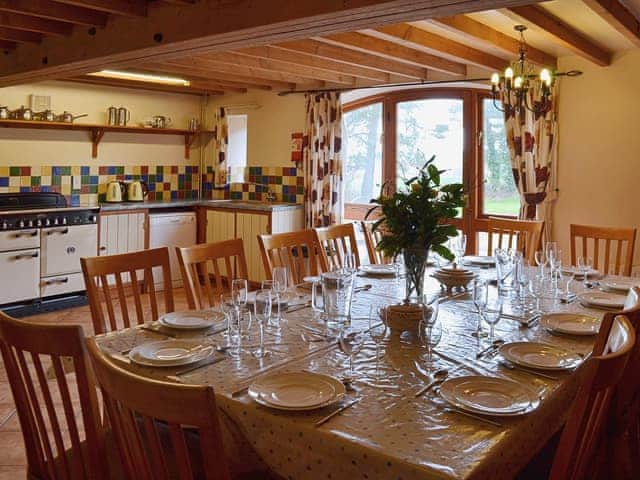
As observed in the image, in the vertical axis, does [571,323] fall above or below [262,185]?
below

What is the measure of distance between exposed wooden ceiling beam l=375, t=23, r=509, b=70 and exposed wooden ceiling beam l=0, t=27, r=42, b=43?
2400 mm

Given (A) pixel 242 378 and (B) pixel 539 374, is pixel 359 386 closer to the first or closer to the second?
(A) pixel 242 378

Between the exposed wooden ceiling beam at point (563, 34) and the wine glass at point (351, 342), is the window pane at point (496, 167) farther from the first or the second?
the wine glass at point (351, 342)

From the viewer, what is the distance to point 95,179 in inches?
239

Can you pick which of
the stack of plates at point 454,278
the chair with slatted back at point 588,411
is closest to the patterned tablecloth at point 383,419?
the chair with slatted back at point 588,411

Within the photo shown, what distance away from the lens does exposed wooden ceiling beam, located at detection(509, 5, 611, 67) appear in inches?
126

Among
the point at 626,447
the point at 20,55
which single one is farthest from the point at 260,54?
the point at 626,447

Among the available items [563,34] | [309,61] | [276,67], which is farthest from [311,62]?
[563,34]

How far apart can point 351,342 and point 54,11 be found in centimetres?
265

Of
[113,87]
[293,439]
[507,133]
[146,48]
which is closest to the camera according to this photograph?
[293,439]

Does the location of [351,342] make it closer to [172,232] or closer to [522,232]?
[522,232]

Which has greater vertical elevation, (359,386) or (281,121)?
(281,121)

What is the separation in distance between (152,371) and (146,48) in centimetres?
229

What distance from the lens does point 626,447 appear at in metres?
A: 2.04
